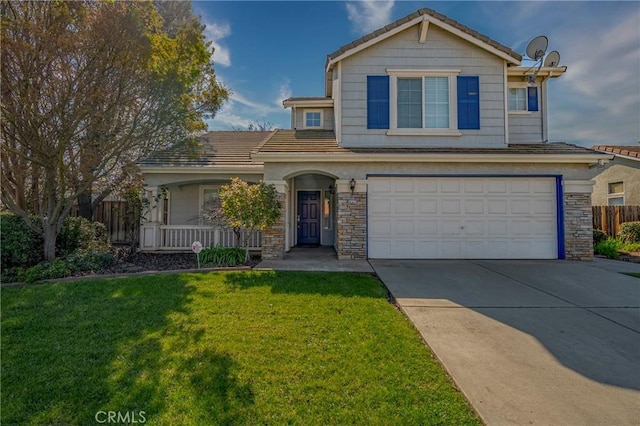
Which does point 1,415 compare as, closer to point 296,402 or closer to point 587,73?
point 296,402

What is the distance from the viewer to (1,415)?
266 centimetres

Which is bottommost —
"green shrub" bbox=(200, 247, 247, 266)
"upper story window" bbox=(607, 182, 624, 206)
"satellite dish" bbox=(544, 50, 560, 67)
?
"green shrub" bbox=(200, 247, 247, 266)

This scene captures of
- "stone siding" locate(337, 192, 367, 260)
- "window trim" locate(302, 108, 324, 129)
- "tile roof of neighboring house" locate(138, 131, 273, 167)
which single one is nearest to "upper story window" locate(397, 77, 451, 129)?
"stone siding" locate(337, 192, 367, 260)

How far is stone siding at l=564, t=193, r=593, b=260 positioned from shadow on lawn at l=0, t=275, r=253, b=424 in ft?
34.5

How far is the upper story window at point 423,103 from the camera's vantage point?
9.77 metres

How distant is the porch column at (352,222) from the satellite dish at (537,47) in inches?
301

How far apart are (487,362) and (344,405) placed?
1.88 metres

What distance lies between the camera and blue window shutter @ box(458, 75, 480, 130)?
32.1 ft

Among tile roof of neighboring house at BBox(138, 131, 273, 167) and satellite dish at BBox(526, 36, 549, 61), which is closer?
satellite dish at BBox(526, 36, 549, 61)

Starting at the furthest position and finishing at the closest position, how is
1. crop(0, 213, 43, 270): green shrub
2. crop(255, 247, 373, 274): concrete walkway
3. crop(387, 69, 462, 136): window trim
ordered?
crop(387, 69, 462, 136): window trim → crop(255, 247, 373, 274): concrete walkway → crop(0, 213, 43, 270): green shrub

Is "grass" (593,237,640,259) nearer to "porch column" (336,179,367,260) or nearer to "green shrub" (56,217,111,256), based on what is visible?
"porch column" (336,179,367,260)

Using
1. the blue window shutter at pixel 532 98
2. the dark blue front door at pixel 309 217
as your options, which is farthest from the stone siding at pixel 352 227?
the blue window shutter at pixel 532 98

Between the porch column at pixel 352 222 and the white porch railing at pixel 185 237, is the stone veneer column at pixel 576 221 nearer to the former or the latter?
the porch column at pixel 352 222

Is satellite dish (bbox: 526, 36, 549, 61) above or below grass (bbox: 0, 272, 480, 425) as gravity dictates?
above
